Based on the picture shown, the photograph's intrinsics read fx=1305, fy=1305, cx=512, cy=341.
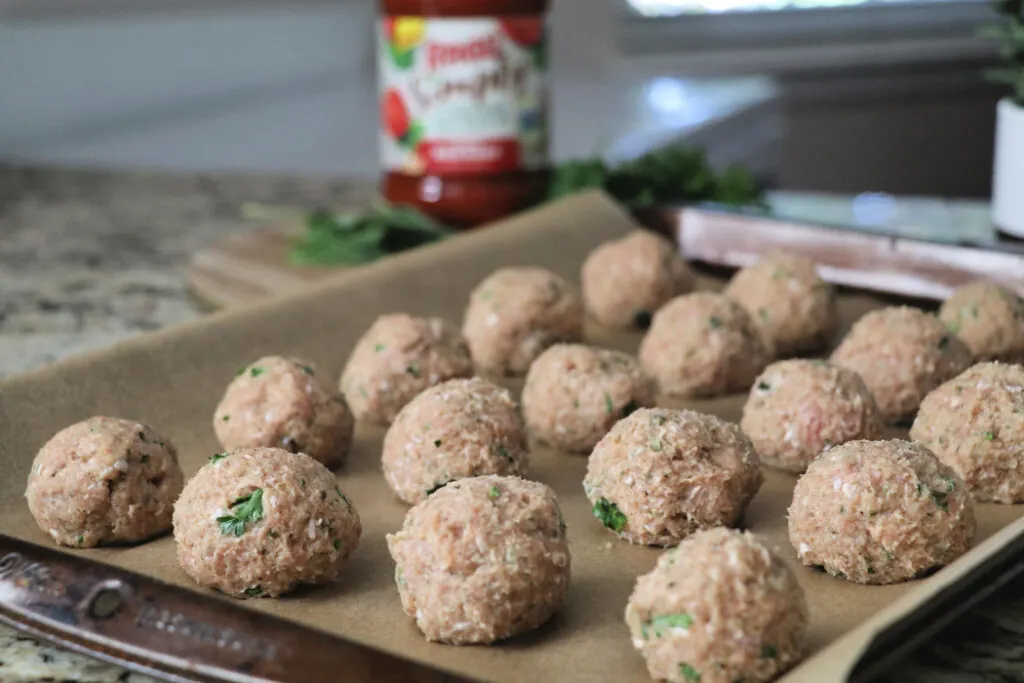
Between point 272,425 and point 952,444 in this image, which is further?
point 272,425

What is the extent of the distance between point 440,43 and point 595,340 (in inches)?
24.5

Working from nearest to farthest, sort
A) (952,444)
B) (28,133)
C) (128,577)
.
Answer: (128,577) → (952,444) → (28,133)

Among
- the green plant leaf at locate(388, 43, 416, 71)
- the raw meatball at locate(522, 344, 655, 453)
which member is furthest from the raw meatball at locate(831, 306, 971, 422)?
the green plant leaf at locate(388, 43, 416, 71)

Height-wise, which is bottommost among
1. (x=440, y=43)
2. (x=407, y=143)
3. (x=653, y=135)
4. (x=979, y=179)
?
(x=979, y=179)

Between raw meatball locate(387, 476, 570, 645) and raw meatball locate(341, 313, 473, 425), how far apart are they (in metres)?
0.58

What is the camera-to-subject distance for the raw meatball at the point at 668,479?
1482 millimetres

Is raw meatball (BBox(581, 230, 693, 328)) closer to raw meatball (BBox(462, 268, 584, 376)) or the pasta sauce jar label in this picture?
raw meatball (BBox(462, 268, 584, 376))

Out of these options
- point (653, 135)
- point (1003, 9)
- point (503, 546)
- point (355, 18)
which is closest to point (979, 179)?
point (653, 135)

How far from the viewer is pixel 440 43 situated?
2389mm

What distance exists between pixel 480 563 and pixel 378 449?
0.61 m

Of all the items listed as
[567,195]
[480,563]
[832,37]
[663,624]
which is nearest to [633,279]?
[567,195]

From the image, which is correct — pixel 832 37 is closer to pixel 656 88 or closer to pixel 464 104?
pixel 656 88

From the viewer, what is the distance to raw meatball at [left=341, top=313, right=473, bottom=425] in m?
1.88

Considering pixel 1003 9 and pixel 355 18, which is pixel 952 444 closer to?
pixel 1003 9
